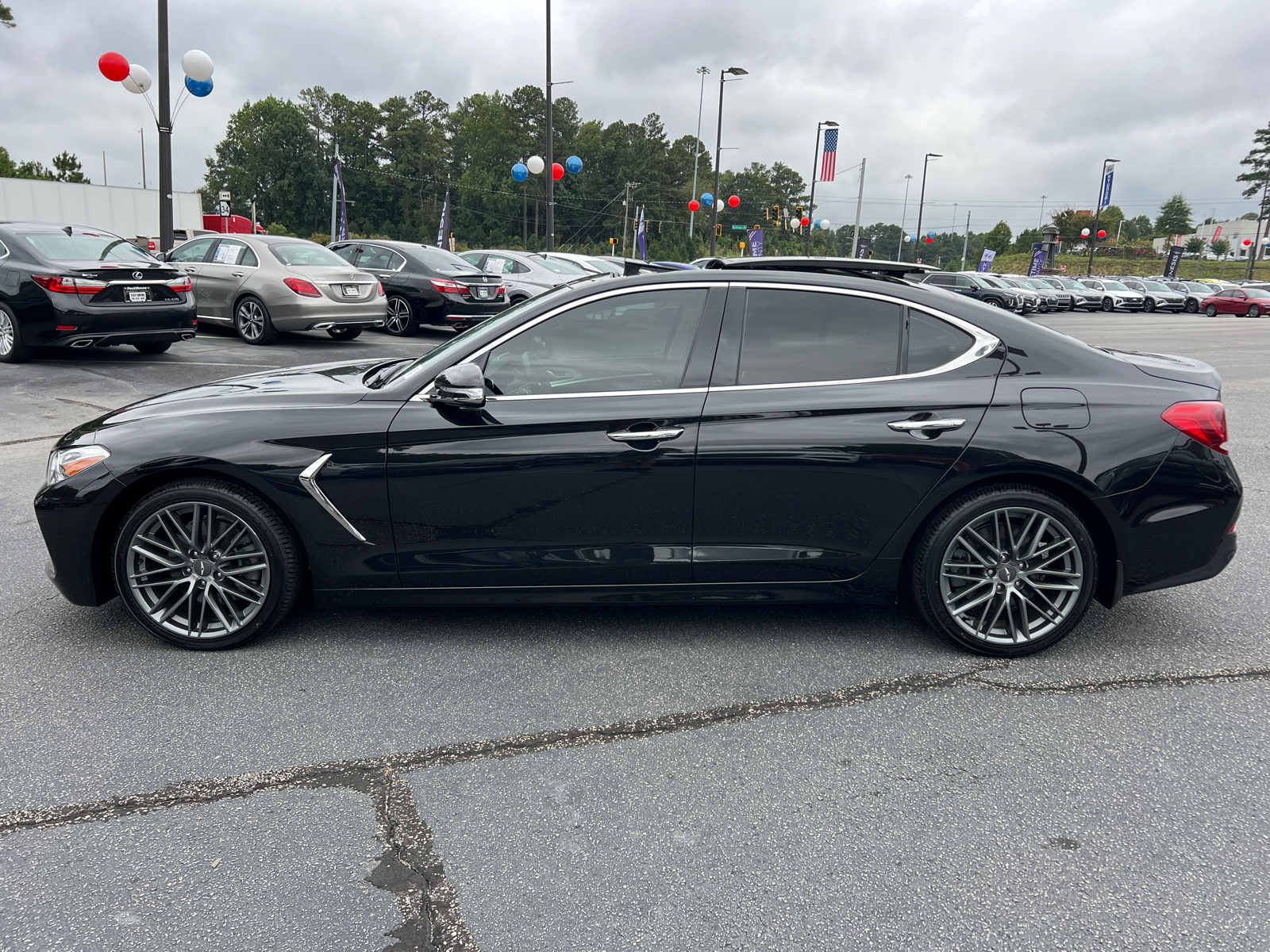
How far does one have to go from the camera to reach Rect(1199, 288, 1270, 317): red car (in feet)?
134

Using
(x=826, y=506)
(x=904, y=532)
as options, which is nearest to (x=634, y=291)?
(x=826, y=506)

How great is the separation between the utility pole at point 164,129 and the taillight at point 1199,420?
51.3ft

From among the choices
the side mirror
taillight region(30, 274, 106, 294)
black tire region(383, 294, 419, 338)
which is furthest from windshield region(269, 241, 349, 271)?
the side mirror

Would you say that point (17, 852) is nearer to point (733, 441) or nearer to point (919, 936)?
point (919, 936)

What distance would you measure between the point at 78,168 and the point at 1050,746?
118 meters

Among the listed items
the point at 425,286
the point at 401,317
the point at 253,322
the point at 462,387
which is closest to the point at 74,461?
the point at 462,387

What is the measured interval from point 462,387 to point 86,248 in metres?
9.25

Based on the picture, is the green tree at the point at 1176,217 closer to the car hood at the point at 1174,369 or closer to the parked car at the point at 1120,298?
the parked car at the point at 1120,298

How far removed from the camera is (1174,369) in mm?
3691

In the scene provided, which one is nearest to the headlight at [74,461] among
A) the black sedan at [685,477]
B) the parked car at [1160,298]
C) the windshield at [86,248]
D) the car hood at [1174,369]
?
the black sedan at [685,477]

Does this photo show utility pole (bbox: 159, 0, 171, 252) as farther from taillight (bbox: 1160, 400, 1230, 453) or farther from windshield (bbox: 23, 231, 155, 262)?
taillight (bbox: 1160, 400, 1230, 453)

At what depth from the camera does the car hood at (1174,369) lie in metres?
3.60

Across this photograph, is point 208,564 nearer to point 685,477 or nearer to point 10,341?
point 685,477

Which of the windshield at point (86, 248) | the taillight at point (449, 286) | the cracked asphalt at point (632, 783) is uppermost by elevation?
the windshield at point (86, 248)
